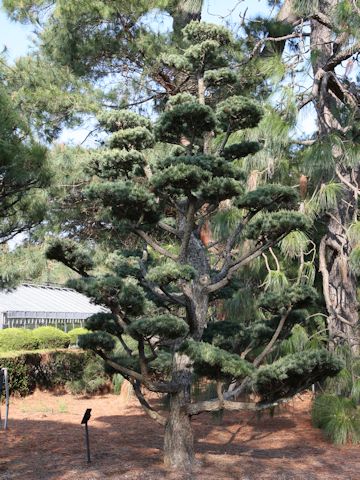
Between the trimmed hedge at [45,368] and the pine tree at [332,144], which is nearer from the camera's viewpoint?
the pine tree at [332,144]

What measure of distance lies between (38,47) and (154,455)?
246 inches

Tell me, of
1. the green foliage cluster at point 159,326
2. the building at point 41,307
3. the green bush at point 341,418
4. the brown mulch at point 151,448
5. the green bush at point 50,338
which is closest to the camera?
the green foliage cluster at point 159,326

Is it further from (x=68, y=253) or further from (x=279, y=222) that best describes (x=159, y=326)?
(x=279, y=222)

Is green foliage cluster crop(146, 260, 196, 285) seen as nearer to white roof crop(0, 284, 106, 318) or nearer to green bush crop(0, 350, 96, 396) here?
green bush crop(0, 350, 96, 396)

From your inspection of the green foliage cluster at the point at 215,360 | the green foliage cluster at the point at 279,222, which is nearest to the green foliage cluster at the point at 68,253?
the green foliage cluster at the point at 215,360

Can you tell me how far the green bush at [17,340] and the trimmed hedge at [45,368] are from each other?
2.33 feet

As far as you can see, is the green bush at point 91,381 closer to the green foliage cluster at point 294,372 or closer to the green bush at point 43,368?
the green bush at point 43,368

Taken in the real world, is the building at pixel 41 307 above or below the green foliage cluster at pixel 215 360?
above

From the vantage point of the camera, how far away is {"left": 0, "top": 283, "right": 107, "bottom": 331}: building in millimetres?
11671

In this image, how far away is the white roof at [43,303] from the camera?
38.7 ft

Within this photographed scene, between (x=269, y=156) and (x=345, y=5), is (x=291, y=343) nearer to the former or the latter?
(x=269, y=156)

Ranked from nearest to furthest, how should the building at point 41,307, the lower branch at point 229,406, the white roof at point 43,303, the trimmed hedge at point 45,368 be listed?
1. the lower branch at point 229,406
2. the trimmed hedge at point 45,368
3. the building at point 41,307
4. the white roof at point 43,303

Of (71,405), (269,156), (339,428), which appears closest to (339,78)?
(269,156)

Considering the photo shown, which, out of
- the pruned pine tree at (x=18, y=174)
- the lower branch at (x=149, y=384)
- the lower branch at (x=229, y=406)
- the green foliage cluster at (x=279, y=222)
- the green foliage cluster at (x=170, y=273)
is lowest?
the lower branch at (x=229, y=406)
